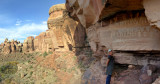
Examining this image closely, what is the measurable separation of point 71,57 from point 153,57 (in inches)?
370

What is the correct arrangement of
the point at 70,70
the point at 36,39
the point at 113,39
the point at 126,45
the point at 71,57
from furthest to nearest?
the point at 36,39, the point at 71,57, the point at 70,70, the point at 113,39, the point at 126,45

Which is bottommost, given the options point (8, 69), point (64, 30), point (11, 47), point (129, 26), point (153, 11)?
point (8, 69)

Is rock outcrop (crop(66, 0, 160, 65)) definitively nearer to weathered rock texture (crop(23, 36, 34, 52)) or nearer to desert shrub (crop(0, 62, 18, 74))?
desert shrub (crop(0, 62, 18, 74))

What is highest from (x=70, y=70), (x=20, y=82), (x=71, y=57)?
(x=71, y=57)

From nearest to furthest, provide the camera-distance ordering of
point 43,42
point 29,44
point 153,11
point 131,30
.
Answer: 1. point 153,11
2. point 131,30
3. point 43,42
4. point 29,44

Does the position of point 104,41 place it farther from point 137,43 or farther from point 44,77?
point 44,77

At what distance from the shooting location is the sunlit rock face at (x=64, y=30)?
475 inches

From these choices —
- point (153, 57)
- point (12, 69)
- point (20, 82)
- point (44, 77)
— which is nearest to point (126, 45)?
point (153, 57)

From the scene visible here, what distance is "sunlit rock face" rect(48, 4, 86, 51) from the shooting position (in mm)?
12052

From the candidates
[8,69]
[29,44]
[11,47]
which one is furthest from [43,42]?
[11,47]

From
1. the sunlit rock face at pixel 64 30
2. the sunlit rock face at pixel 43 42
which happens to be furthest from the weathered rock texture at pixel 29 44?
the sunlit rock face at pixel 64 30

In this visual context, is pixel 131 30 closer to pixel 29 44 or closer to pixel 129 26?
pixel 129 26

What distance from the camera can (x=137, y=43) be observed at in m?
3.45

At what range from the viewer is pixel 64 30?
508 inches
